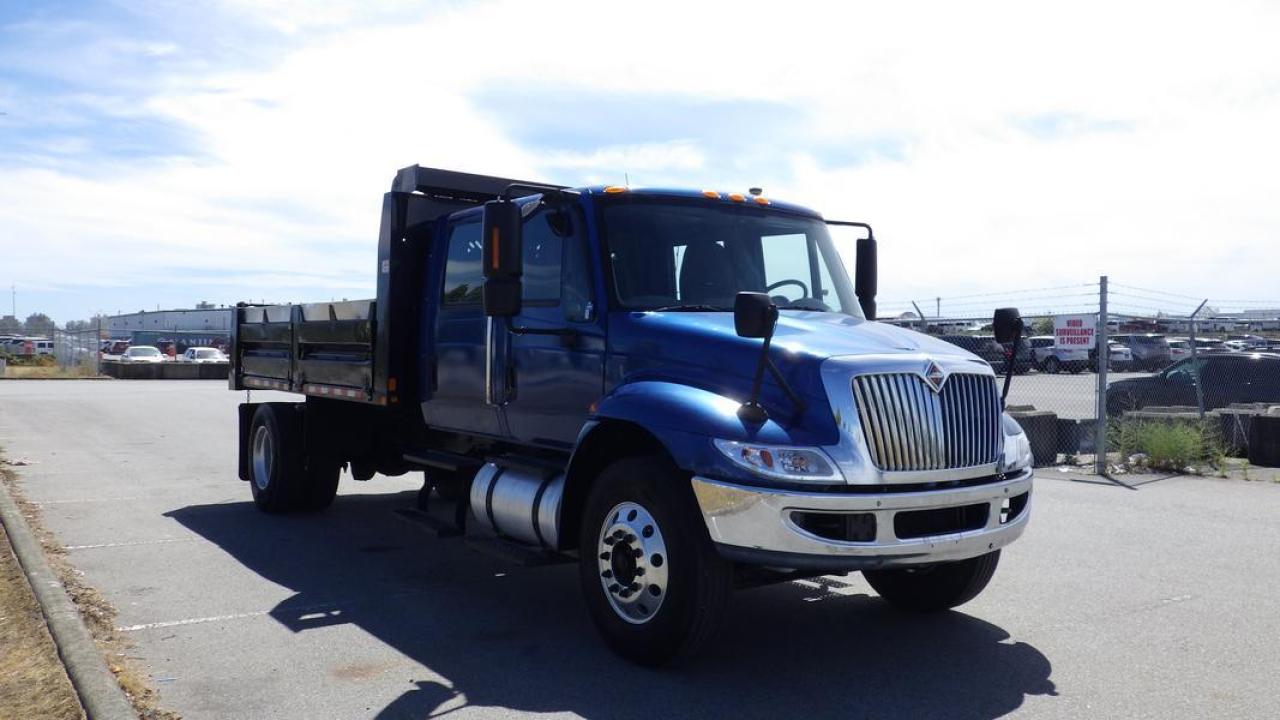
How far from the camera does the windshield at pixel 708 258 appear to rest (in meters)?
5.91

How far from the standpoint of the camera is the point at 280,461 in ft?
30.3

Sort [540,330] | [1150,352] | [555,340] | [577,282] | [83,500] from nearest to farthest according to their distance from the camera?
[577,282] → [555,340] → [540,330] → [83,500] → [1150,352]

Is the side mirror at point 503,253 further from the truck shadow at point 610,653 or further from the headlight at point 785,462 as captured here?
the truck shadow at point 610,653

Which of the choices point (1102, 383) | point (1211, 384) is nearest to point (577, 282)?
point (1102, 383)

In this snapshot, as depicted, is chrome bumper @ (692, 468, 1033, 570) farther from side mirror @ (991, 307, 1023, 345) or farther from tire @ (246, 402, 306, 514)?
tire @ (246, 402, 306, 514)

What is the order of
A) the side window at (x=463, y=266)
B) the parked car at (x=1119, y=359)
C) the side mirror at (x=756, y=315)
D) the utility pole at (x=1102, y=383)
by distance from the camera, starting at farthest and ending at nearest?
the parked car at (x=1119, y=359)
the utility pole at (x=1102, y=383)
the side window at (x=463, y=266)
the side mirror at (x=756, y=315)

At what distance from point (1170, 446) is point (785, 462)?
922 centimetres

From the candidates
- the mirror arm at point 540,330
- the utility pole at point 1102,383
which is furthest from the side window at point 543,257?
the utility pole at point 1102,383

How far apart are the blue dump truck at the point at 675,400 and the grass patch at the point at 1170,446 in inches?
266

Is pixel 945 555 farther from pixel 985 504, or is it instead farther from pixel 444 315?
pixel 444 315

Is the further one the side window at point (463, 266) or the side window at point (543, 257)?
the side window at point (463, 266)

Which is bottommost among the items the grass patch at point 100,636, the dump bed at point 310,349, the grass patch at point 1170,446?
the grass patch at point 100,636

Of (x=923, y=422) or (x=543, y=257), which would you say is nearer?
(x=923, y=422)

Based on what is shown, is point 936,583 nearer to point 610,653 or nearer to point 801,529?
point 801,529
